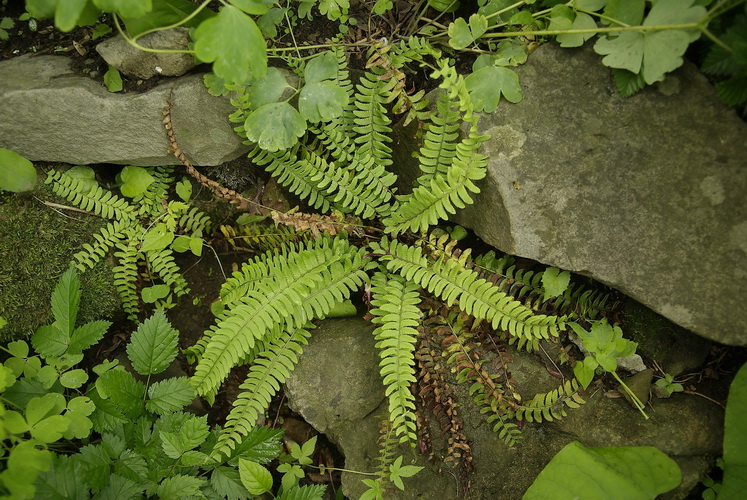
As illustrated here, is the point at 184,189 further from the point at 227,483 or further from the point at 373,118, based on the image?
the point at 227,483

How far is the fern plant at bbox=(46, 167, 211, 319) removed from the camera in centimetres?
366

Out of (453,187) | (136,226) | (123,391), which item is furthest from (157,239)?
(453,187)

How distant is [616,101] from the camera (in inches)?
119

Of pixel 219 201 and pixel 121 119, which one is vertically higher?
pixel 121 119

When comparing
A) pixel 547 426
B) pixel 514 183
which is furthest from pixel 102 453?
pixel 514 183

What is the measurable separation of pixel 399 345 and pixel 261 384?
0.99m

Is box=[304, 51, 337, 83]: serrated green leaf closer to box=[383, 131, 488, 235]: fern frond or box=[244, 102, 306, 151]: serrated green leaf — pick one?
box=[244, 102, 306, 151]: serrated green leaf

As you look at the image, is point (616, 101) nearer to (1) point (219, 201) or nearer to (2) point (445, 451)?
(2) point (445, 451)

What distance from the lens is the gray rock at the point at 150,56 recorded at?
10.7ft

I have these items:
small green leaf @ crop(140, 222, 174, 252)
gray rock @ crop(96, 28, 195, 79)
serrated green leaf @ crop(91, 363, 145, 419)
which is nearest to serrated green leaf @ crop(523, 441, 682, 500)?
serrated green leaf @ crop(91, 363, 145, 419)

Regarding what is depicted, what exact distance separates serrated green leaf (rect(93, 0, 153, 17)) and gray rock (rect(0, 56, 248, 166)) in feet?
2.84

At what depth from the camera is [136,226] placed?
372 cm

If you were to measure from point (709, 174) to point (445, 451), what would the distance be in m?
2.33

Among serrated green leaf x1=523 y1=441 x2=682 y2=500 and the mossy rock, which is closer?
serrated green leaf x1=523 y1=441 x2=682 y2=500
